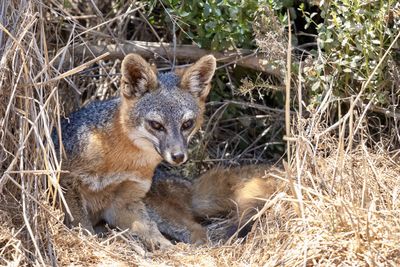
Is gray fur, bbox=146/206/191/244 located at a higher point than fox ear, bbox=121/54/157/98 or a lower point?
lower

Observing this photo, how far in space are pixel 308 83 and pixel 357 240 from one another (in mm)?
1708

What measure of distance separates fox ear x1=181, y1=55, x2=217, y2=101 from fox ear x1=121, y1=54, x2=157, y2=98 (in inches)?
8.9

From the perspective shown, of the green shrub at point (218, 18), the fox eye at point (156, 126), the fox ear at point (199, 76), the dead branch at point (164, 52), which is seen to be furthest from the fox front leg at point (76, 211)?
the green shrub at point (218, 18)

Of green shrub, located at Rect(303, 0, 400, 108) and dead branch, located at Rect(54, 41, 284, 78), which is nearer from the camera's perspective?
green shrub, located at Rect(303, 0, 400, 108)

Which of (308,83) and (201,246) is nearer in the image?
(201,246)

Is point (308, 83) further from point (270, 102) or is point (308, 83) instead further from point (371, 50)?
point (270, 102)

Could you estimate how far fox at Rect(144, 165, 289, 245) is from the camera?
17.1 ft

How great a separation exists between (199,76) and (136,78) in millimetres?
437

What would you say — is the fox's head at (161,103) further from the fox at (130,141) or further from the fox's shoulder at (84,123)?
the fox's shoulder at (84,123)

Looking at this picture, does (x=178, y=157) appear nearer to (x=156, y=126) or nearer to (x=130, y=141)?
(x=156, y=126)

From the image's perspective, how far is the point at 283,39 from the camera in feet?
17.4

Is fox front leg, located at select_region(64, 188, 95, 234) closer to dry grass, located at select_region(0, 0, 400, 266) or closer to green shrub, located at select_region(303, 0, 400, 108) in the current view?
dry grass, located at select_region(0, 0, 400, 266)

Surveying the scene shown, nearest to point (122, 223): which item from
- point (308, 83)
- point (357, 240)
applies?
point (308, 83)

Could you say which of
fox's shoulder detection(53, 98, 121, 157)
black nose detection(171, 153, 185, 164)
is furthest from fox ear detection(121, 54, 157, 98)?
black nose detection(171, 153, 185, 164)
